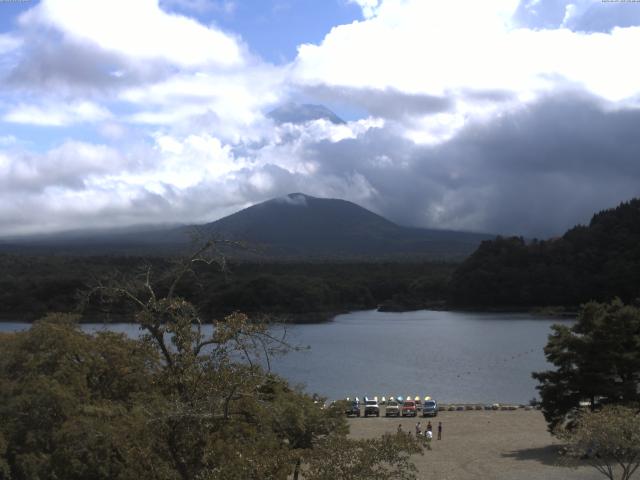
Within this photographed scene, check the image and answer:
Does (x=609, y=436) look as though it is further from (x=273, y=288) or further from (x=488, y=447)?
(x=273, y=288)

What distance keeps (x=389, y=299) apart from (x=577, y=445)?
92.8 m

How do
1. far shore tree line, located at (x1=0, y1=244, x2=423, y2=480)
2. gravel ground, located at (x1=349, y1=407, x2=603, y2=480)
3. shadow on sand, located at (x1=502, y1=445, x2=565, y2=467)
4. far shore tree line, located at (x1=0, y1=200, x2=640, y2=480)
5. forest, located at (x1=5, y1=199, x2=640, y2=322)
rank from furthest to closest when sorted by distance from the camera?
1. forest, located at (x1=5, y1=199, x2=640, y2=322)
2. shadow on sand, located at (x1=502, y1=445, x2=565, y2=467)
3. gravel ground, located at (x1=349, y1=407, x2=603, y2=480)
4. far shore tree line, located at (x1=0, y1=200, x2=640, y2=480)
5. far shore tree line, located at (x1=0, y1=244, x2=423, y2=480)

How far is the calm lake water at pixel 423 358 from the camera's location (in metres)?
39.0

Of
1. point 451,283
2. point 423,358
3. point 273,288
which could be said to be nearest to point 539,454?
point 423,358

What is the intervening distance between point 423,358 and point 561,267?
147ft

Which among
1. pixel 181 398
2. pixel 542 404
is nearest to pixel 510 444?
pixel 542 404

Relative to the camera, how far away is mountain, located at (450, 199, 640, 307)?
85.3 m

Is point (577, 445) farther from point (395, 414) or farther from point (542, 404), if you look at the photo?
point (395, 414)

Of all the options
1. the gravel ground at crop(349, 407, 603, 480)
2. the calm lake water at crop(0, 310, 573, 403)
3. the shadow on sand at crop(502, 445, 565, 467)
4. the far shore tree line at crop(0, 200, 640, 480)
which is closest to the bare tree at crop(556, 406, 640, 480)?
the far shore tree line at crop(0, 200, 640, 480)

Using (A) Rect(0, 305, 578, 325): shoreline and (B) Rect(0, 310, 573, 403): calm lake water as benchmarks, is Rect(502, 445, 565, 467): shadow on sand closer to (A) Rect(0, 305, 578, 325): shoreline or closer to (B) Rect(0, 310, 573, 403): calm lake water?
(B) Rect(0, 310, 573, 403): calm lake water

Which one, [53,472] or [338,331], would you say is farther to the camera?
[338,331]

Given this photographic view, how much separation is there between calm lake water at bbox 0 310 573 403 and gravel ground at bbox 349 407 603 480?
4.67m

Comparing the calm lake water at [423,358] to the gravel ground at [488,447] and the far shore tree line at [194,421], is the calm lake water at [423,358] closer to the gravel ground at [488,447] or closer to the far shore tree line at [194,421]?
the gravel ground at [488,447]

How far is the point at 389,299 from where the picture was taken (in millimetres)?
105812
